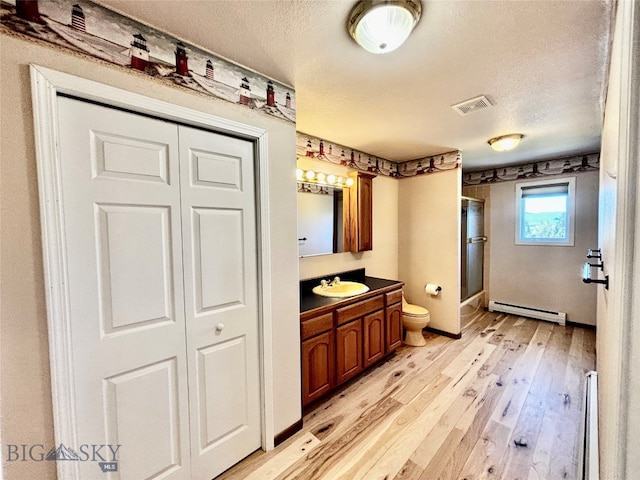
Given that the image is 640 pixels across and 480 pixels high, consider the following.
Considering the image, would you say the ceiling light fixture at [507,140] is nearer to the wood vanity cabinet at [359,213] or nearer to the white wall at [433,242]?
the white wall at [433,242]

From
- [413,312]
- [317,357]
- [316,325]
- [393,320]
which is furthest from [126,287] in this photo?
[413,312]

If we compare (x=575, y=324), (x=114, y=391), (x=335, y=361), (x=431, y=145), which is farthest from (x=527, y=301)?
(x=114, y=391)

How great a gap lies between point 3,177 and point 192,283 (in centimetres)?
76

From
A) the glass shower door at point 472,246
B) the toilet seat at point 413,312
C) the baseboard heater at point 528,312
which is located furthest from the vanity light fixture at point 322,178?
the baseboard heater at point 528,312

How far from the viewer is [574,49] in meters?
1.29

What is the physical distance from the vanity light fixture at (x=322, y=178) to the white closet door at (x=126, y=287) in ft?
4.10

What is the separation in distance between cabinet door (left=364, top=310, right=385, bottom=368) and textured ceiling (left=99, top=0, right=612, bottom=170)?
68.5 inches

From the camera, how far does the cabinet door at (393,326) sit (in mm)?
2609

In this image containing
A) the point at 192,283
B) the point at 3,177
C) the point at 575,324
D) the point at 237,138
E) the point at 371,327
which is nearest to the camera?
the point at 3,177

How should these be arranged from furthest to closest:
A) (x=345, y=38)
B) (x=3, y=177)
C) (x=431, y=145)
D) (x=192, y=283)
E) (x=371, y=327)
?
(x=431, y=145), (x=371, y=327), (x=192, y=283), (x=345, y=38), (x=3, y=177)

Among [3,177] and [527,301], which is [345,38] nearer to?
[3,177]

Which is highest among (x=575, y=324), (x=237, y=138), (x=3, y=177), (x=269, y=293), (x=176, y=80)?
(x=176, y=80)

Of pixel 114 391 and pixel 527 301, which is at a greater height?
pixel 114 391

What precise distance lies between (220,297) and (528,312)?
4320mm
